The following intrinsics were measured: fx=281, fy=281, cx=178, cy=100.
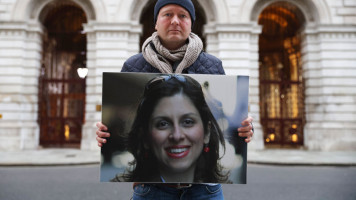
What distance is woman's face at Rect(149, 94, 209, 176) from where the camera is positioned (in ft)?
5.59

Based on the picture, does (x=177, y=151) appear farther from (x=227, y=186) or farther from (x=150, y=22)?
(x=150, y=22)

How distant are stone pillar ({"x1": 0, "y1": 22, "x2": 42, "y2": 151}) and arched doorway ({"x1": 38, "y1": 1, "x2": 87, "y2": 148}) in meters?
0.67

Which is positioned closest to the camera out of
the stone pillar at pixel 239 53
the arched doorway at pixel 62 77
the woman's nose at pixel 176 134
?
the woman's nose at pixel 176 134

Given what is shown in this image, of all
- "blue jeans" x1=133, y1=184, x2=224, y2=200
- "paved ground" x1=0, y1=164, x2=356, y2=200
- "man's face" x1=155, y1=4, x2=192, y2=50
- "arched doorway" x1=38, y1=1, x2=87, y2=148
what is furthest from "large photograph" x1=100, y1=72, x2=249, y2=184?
"arched doorway" x1=38, y1=1, x2=87, y2=148

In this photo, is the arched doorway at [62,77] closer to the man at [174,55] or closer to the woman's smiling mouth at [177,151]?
the man at [174,55]

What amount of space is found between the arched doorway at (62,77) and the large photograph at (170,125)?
14358 millimetres

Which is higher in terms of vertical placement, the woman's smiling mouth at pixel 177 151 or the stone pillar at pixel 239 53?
the stone pillar at pixel 239 53

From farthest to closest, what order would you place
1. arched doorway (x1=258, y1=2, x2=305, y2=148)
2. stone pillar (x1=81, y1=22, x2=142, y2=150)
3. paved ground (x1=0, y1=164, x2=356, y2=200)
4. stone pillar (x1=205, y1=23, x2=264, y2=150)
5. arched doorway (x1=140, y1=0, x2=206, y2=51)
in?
arched doorway (x1=140, y1=0, x2=206, y2=51)
arched doorway (x1=258, y1=2, x2=305, y2=148)
stone pillar (x1=205, y1=23, x2=264, y2=150)
stone pillar (x1=81, y1=22, x2=142, y2=150)
paved ground (x1=0, y1=164, x2=356, y2=200)

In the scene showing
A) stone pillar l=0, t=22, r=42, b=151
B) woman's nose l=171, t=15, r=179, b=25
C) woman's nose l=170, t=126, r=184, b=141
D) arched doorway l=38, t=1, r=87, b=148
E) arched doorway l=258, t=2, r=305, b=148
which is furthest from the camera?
arched doorway l=258, t=2, r=305, b=148

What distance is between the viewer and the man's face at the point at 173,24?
6.20 feet

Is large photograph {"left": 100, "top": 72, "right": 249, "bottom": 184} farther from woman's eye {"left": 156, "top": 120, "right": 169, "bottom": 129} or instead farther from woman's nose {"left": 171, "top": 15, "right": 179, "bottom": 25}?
woman's nose {"left": 171, "top": 15, "right": 179, "bottom": 25}

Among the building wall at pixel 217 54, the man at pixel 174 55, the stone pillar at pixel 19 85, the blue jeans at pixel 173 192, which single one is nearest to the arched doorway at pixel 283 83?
the building wall at pixel 217 54

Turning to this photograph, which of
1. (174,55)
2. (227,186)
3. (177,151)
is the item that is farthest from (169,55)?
(227,186)

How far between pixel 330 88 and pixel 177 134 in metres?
14.5
